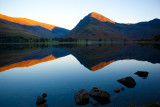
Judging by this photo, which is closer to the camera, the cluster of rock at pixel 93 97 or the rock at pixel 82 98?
the rock at pixel 82 98

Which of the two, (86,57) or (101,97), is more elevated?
(101,97)

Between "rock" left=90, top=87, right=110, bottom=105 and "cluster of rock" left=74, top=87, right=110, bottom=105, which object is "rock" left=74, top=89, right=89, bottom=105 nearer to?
"cluster of rock" left=74, top=87, right=110, bottom=105

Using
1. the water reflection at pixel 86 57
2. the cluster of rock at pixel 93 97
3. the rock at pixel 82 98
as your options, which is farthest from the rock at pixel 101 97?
the water reflection at pixel 86 57

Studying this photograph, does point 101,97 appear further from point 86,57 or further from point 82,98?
point 86,57

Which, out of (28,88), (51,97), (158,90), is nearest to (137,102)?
(158,90)

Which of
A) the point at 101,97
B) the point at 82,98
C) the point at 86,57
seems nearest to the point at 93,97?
the point at 101,97

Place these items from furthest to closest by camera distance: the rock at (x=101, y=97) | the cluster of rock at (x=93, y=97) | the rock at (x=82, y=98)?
the rock at (x=101, y=97), the cluster of rock at (x=93, y=97), the rock at (x=82, y=98)

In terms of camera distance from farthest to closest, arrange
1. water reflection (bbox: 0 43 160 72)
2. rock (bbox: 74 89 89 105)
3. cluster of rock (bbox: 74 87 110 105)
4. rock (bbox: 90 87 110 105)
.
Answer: water reflection (bbox: 0 43 160 72) → rock (bbox: 90 87 110 105) → cluster of rock (bbox: 74 87 110 105) → rock (bbox: 74 89 89 105)

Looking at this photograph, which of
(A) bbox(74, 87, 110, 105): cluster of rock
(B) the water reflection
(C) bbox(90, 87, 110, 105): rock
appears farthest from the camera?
(B) the water reflection

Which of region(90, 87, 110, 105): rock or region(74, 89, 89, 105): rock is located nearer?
region(74, 89, 89, 105): rock

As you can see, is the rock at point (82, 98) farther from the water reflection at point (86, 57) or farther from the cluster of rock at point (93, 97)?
the water reflection at point (86, 57)

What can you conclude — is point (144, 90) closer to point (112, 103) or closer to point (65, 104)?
point (112, 103)

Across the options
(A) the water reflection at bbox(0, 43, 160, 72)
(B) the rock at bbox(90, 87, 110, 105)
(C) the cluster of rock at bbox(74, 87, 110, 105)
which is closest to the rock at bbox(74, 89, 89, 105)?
(C) the cluster of rock at bbox(74, 87, 110, 105)

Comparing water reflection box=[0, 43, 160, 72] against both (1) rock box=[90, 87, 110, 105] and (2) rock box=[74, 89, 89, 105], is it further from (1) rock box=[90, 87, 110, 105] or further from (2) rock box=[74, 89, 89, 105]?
(2) rock box=[74, 89, 89, 105]
